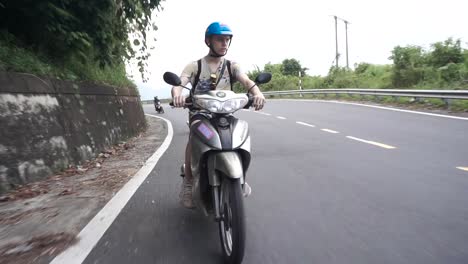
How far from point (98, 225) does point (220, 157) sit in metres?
1.54

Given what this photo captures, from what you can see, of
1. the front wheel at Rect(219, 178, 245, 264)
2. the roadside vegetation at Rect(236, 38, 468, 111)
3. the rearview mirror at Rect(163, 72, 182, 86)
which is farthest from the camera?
the roadside vegetation at Rect(236, 38, 468, 111)

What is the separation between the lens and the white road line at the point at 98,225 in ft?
10.6

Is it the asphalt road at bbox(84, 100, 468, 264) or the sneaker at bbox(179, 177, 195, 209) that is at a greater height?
the sneaker at bbox(179, 177, 195, 209)

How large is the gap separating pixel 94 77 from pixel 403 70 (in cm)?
1717

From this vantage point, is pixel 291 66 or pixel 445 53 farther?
pixel 291 66

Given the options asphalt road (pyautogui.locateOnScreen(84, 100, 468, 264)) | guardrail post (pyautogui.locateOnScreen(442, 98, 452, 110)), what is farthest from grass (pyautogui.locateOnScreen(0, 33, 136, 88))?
guardrail post (pyautogui.locateOnScreen(442, 98, 452, 110))

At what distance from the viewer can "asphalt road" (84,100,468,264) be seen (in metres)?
3.22

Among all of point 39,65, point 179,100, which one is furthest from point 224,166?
point 39,65

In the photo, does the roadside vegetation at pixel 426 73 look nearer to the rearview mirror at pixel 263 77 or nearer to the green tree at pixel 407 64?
the green tree at pixel 407 64

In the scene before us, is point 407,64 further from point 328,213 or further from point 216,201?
point 216,201

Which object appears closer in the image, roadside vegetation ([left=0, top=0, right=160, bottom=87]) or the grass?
the grass

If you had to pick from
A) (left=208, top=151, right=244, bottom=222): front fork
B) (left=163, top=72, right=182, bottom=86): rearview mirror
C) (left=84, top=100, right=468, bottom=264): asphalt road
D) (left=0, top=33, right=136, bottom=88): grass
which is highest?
(left=0, top=33, right=136, bottom=88): grass

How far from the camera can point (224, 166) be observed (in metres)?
3.12

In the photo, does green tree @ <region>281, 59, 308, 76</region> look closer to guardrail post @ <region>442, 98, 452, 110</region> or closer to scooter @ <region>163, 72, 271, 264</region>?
guardrail post @ <region>442, 98, 452, 110</region>
